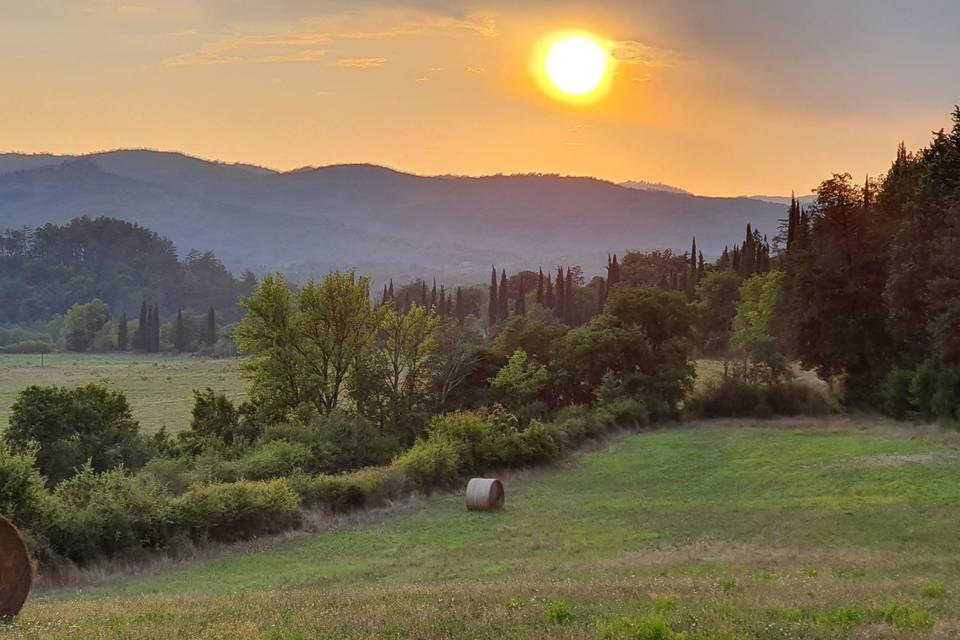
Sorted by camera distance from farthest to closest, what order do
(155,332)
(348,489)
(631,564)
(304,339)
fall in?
(155,332) → (304,339) → (348,489) → (631,564)

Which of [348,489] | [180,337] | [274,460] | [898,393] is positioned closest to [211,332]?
[180,337]

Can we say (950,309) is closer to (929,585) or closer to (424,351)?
(424,351)

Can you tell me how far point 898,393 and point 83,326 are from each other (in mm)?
Result: 150768

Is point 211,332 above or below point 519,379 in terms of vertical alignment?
below

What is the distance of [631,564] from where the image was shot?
69.8ft

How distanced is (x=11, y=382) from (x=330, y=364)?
213 ft

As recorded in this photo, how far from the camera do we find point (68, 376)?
108 metres

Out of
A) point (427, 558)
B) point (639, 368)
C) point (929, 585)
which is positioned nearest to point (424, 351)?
point (639, 368)

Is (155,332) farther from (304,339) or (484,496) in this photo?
(484,496)

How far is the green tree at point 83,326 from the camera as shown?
16525 centimetres

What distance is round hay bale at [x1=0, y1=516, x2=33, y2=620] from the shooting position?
13.1 meters

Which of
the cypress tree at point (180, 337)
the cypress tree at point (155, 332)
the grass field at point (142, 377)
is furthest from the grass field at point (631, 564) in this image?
the cypress tree at point (155, 332)

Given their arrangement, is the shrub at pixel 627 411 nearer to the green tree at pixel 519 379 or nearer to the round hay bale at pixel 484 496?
the green tree at pixel 519 379

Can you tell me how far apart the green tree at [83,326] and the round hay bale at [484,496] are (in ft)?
486
